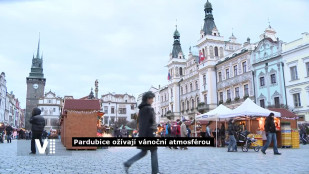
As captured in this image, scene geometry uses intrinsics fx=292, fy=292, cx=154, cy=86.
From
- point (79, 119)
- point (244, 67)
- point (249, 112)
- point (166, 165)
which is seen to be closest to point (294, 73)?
point (244, 67)

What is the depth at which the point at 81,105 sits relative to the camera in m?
15.3

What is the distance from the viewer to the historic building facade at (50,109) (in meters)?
82.6

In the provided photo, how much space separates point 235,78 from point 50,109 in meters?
60.7

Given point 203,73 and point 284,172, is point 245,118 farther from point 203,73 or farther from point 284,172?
point 203,73

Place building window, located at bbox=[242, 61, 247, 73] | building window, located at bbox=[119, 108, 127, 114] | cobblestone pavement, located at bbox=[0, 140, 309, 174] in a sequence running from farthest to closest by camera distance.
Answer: building window, located at bbox=[119, 108, 127, 114] → building window, located at bbox=[242, 61, 247, 73] → cobblestone pavement, located at bbox=[0, 140, 309, 174]

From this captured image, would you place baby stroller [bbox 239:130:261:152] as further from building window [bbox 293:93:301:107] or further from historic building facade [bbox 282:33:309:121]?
building window [bbox 293:93:301:107]

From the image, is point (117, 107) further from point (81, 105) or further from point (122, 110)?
point (81, 105)

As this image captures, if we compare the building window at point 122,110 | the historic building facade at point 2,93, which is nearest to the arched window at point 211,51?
the building window at point 122,110

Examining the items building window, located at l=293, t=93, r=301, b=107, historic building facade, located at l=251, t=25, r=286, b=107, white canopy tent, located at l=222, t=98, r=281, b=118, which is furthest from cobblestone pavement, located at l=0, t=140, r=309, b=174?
historic building facade, located at l=251, t=25, r=286, b=107

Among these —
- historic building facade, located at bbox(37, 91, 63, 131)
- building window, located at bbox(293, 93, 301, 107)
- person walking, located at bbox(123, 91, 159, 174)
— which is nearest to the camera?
person walking, located at bbox(123, 91, 159, 174)

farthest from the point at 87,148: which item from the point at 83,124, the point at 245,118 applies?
the point at 245,118

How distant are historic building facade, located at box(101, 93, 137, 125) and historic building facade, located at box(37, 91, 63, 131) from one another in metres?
13.1

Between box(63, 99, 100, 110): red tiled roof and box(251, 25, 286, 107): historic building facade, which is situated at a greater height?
box(251, 25, 286, 107): historic building facade

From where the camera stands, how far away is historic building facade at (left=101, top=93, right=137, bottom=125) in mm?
84125
